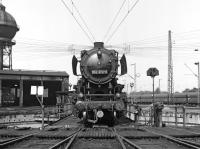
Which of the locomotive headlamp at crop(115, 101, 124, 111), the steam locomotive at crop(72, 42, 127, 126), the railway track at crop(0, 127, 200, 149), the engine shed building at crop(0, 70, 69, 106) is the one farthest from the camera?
the engine shed building at crop(0, 70, 69, 106)

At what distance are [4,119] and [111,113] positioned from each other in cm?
1565

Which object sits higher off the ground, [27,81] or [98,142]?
[27,81]

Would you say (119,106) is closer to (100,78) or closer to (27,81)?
(100,78)

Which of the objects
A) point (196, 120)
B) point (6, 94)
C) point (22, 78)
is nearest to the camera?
point (196, 120)

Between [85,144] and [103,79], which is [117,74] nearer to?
[103,79]

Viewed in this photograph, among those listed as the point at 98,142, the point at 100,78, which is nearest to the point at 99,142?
the point at 98,142

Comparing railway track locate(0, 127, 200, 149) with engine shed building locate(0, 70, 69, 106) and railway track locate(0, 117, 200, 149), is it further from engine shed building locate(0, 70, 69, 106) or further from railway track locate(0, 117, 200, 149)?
engine shed building locate(0, 70, 69, 106)

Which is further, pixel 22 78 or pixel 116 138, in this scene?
pixel 22 78

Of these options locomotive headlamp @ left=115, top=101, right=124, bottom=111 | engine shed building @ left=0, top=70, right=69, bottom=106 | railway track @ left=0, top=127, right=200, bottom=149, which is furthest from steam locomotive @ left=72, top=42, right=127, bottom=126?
engine shed building @ left=0, top=70, right=69, bottom=106

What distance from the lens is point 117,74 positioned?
54.1ft

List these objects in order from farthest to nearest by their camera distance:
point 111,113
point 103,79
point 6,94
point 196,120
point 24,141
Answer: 1. point 6,94
2. point 196,120
3. point 103,79
4. point 111,113
5. point 24,141

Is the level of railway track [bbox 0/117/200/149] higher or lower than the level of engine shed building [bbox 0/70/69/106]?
lower

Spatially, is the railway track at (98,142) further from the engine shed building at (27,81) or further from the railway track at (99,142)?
the engine shed building at (27,81)

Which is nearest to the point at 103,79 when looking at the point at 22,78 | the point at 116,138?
the point at 116,138
